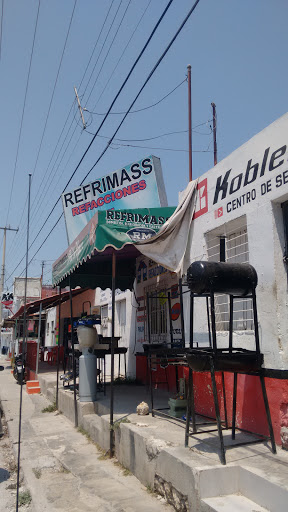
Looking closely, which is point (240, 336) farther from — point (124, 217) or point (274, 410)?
point (124, 217)

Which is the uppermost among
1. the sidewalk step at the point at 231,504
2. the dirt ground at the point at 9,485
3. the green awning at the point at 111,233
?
the green awning at the point at 111,233

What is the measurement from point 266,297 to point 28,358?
15.3 m

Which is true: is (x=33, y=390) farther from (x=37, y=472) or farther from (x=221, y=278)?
(x=221, y=278)

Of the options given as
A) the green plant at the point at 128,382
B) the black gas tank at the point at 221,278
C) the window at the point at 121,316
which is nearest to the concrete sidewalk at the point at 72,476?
the green plant at the point at 128,382

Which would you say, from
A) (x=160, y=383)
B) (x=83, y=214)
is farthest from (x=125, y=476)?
(x=83, y=214)

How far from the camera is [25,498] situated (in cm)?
483

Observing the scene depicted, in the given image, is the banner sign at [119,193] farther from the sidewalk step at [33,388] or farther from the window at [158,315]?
the sidewalk step at [33,388]

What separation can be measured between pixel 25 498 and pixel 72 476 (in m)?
0.79

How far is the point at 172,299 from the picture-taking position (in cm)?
860

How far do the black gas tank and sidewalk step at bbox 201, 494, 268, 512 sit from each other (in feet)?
6.06

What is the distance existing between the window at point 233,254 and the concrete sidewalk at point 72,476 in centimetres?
232

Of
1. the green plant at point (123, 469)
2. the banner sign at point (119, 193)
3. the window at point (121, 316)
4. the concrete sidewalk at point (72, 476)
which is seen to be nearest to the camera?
the concrete sidewalk at point (72, 476)

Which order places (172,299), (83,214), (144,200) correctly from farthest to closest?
1. (83,214)
2. (144,200)
3. (172,299)

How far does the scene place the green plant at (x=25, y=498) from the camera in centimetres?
475
